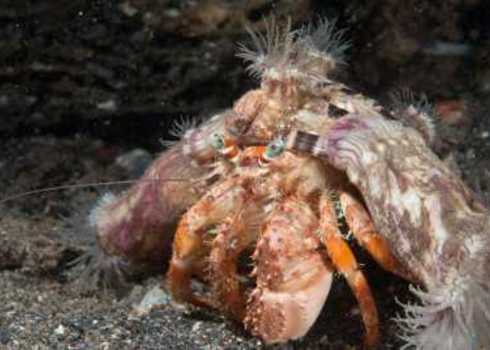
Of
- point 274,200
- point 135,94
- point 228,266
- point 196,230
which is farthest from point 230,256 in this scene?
point 135,94

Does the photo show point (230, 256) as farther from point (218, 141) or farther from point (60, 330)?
point (60, 330)

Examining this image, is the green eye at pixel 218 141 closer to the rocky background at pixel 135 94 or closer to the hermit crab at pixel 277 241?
the hermit crab at pixel 277 241

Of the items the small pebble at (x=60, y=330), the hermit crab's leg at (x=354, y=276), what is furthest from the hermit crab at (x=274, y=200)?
the small pebble at (x=60, y=330)

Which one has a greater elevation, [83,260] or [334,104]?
[334,104]

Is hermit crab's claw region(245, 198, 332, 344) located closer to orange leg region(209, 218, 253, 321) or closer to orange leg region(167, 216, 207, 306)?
orange leg region(209, 218, 253, 321)

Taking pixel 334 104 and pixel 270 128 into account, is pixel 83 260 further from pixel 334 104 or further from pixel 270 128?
pixel 334 104

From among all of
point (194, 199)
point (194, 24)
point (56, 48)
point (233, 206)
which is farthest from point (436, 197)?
point (56, 48)
